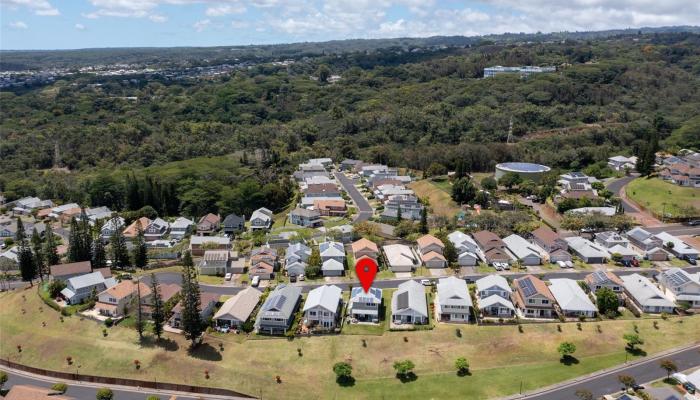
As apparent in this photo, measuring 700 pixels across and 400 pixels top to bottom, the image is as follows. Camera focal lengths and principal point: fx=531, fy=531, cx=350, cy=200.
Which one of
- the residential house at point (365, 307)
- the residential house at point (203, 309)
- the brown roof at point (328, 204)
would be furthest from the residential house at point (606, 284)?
the brown roof at point (328, 204)

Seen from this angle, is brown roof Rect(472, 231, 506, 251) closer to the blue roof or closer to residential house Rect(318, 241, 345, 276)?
residential house Rect(318, 241, 345, 276)

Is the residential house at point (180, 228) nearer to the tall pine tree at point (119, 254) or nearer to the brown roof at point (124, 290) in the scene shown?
the tall pine tree at point (119, 254)

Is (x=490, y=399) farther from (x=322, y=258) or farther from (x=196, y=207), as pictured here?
(x=196, y=207)

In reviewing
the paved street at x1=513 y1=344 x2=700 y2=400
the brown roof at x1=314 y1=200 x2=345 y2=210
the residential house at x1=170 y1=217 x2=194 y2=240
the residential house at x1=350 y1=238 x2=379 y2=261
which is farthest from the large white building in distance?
the paved street at x1=513 y1=344 x2=700 y2=400

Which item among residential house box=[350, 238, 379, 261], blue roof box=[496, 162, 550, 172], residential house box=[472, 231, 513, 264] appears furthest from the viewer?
blue roof box=[496, 162, 550, 172]

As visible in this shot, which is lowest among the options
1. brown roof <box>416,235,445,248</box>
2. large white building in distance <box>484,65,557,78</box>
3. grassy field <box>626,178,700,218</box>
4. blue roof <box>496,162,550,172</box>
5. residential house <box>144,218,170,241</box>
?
residential house <box>144,218,170,241</box>

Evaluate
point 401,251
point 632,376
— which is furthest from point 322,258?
point 632,376
